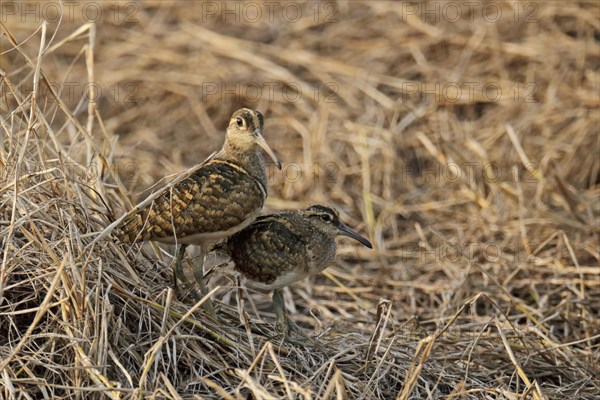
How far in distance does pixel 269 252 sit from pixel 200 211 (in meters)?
0.42

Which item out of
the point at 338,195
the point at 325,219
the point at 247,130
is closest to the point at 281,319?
the point at 325,219

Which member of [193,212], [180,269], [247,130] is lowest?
[180,269]

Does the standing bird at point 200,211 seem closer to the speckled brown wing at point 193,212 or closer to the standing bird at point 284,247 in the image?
the speckled brown wing at point 193,212

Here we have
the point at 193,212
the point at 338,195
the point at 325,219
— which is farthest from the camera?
the point at 338,195

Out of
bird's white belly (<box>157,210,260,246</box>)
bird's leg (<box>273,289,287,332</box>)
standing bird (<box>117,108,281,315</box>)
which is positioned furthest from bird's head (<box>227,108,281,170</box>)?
bird's leg (<box>273,289,287,332</box>)

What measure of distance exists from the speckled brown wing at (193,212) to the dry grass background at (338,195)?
6.7 inches

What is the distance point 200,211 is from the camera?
4426 millimetres

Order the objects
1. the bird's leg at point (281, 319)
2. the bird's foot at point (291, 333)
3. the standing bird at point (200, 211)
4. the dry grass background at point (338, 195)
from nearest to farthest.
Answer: the dry grass background at point (338, 195) < the standing bird at point (200, 211) < the bird's foot at point (291, 333) < the bird's leg at point (281, 319)

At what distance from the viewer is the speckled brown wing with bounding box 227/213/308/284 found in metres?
4.62

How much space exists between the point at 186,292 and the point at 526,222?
2.81 metres

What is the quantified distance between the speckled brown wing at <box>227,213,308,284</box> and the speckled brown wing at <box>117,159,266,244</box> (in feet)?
0.57

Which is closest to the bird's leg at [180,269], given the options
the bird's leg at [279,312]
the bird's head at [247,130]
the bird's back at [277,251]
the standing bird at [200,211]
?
the standing bird at [200,211]

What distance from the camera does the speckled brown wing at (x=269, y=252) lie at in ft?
15.2

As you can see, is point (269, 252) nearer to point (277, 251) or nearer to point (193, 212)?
point (277, 251)
